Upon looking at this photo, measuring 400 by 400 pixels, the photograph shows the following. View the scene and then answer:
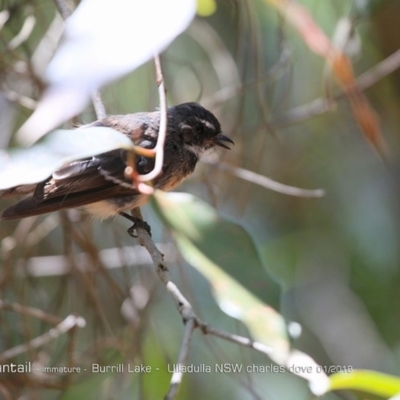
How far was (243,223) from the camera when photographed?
3137 mm

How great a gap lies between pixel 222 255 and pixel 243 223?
969 millimetres

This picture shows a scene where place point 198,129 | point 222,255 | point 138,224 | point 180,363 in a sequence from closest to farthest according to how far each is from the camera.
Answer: point 180,363 < point 222,255 < point 138,224 < point 198,129

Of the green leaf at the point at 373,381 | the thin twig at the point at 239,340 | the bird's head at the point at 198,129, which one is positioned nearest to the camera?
the green leaf at the point at 373,381

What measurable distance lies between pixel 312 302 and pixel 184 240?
3071 millimetres

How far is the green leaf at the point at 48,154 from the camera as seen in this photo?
1683 mm

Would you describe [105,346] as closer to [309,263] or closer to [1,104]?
[1,104]

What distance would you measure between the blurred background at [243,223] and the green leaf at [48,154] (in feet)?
3.78

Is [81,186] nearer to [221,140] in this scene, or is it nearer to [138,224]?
[138,224]

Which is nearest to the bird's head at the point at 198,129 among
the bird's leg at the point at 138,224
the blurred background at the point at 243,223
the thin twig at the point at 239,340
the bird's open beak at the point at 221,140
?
the bird's open beak at the point at 221,140

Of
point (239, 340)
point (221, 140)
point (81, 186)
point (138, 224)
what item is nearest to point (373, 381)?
point (239, 340)

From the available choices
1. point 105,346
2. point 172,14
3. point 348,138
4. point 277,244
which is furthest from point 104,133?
point 348,138

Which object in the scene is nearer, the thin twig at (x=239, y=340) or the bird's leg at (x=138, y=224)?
the thin twig at (x=239, y=340)

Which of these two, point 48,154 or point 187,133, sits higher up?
point 48,154

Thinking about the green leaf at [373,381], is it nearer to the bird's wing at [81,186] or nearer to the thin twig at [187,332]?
the thin twig at [187,332]
